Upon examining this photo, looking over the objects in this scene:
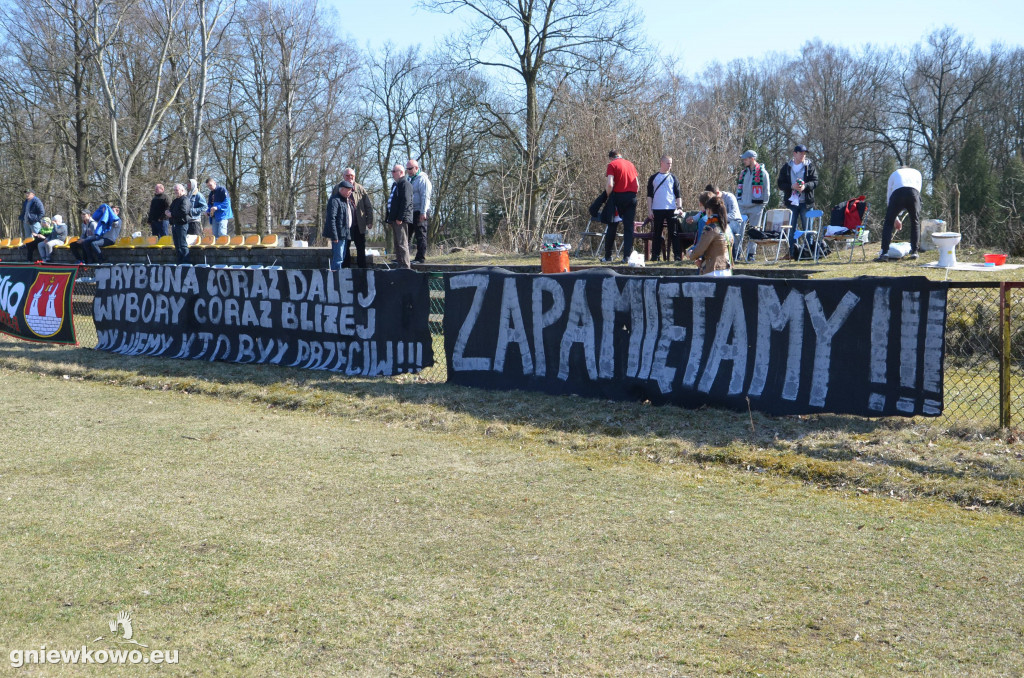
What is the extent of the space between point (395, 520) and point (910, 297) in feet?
16.3

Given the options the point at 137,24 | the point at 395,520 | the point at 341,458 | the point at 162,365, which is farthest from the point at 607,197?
the point at 137,24

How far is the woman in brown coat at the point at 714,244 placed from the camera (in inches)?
402

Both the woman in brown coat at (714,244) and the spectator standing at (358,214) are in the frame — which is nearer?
the woman in brown coat at (714,244)

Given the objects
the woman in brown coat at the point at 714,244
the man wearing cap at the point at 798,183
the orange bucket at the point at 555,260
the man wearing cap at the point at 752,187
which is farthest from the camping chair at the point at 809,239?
the woman in brown coat at the point at 714,244

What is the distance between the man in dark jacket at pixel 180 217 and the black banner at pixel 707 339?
33.3 feet

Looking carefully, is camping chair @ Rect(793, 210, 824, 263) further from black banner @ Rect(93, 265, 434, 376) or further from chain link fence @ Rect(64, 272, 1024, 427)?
black banner @ Rect(93, 265, 434, 376)

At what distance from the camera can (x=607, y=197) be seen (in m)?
A: 15.2

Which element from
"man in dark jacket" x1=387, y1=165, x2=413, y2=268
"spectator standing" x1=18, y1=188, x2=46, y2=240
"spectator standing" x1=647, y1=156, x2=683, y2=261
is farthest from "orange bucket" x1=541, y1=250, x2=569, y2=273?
"spectator standing" x1=18, y1=188, x2=46, y2=240

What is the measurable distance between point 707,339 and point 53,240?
21.1 m

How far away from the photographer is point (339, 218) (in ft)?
49.6

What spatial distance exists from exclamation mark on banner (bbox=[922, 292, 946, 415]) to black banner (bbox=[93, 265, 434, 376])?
578cm

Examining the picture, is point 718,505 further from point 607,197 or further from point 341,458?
point 607,197

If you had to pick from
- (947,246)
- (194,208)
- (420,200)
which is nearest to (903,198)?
(947,246)

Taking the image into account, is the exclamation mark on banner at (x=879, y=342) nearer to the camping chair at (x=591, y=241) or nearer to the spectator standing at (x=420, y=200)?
the spectator standing at (x=420, y=200)
